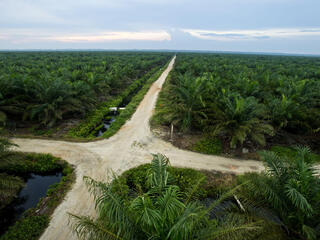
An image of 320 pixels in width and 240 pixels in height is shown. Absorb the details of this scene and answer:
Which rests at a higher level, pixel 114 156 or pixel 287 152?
pixel 114 156

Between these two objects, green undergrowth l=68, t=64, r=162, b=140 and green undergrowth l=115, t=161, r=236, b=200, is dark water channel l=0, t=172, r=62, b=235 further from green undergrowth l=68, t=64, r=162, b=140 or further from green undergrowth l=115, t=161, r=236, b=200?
green undergrowth l=68, t=64, r=162, b=140

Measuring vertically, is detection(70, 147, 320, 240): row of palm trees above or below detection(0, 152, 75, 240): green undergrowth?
above

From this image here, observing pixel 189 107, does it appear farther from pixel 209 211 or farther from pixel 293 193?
pixel 209 211

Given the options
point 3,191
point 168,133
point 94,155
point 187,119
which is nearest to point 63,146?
point 94,155

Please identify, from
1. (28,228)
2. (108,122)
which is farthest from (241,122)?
(108,122)

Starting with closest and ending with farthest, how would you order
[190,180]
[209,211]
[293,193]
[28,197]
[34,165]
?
[209,211] < [293,193] < [28,197] < [190,180] < [34,165]

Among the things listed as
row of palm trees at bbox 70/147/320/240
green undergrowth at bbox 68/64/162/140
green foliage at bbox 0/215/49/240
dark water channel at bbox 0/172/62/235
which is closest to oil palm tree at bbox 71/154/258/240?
row of palm trees at bbox 70/147/320/240
